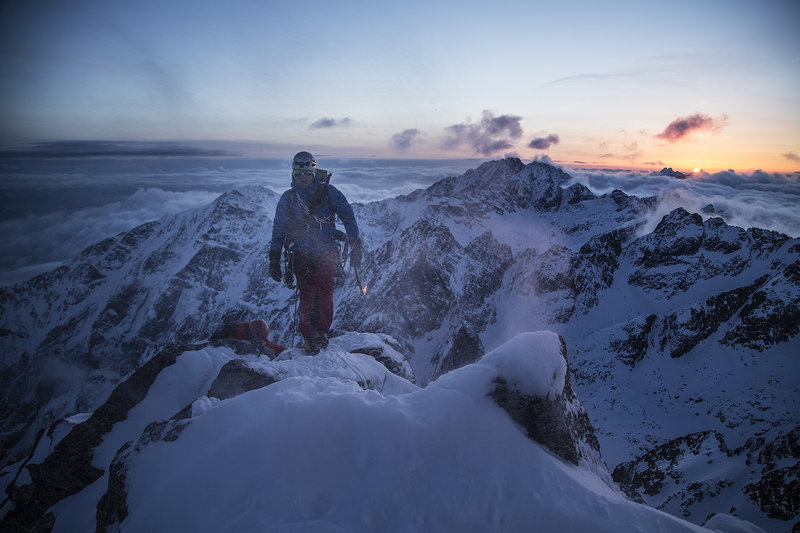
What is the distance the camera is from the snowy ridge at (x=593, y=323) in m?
41.6

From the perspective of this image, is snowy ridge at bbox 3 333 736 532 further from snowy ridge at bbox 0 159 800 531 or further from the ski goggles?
the ski goggles

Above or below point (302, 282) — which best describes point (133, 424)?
below

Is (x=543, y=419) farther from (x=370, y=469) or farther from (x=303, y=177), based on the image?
(x=303, y=177)

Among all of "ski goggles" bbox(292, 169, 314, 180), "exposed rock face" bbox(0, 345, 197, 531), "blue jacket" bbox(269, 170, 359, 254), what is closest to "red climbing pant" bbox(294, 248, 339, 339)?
"blue jacket" bbox(269, 170, 359, 254)

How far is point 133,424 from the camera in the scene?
7230 millimetres

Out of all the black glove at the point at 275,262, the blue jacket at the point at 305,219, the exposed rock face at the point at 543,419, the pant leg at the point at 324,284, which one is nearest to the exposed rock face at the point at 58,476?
the black glove at the point at 275,262

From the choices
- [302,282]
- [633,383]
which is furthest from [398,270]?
[302,282]

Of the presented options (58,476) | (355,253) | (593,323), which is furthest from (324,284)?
(593,323)

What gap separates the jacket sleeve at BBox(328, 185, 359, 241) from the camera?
376 inches

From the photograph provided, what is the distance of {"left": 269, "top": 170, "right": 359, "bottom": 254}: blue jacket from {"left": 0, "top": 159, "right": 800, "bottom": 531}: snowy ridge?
3.50 m

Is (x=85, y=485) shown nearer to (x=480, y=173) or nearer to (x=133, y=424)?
(x=133, y=424)

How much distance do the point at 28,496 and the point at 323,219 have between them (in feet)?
25.9

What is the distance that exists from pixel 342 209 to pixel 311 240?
1269 mm

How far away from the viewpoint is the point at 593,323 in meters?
103
